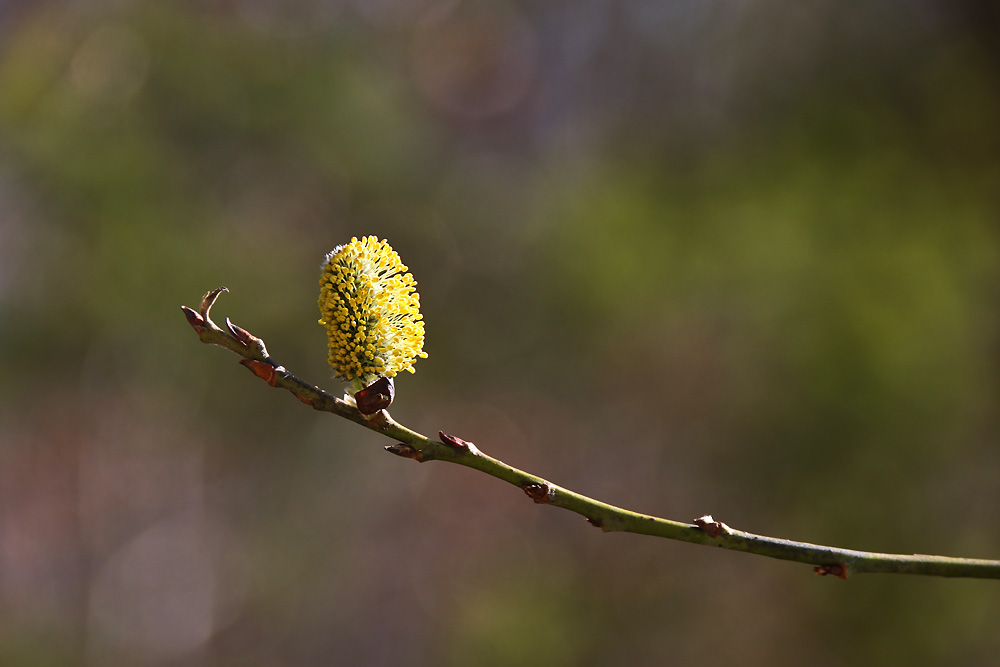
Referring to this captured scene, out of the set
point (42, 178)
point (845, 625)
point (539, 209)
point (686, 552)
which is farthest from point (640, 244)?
point (42, 178)

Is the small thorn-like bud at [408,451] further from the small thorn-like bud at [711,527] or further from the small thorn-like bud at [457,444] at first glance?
the small thorn-like bud at [711,527]

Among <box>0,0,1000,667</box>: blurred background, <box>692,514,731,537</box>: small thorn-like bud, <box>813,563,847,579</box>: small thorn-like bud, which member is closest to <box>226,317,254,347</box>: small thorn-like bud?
<box>692,514,731,537</box>: small thorn-like bud

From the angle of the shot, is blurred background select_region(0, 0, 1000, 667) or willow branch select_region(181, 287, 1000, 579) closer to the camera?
willow branch select_region(181, 287, 1000, 579)

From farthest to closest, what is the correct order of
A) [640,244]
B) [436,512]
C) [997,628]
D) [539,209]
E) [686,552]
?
[436,512]
[539,209]
[686,552]
[640,244]
[997,628]

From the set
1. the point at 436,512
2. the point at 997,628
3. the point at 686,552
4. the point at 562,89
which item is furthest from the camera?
the point at 562,89

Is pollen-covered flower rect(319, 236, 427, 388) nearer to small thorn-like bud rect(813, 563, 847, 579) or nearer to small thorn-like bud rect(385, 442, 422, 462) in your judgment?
small thorn-like bud rect(385, 442, 422, 462)

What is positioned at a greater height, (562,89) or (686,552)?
(562,89)

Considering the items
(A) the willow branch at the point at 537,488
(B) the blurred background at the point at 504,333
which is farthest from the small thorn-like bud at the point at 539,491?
(B) the blurred background at the point at 504,333

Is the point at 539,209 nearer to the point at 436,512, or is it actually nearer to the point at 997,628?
the point at 436,512

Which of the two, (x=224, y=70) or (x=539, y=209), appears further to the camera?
(x=539, y=209)
